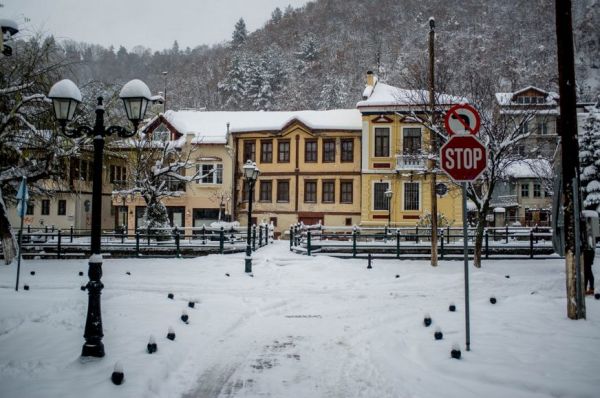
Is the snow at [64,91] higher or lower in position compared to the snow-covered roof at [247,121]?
lower

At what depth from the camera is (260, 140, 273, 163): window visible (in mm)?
40500

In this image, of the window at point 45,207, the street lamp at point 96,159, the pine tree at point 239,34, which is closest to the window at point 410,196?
the street lamp at point 96,159

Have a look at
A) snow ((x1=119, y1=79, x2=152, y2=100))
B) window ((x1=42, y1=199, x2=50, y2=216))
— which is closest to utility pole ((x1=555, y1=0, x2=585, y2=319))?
snow ((x1=119, y1=79, x2=152, y2=100))

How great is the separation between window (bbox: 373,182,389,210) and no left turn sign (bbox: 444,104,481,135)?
30.3 meters

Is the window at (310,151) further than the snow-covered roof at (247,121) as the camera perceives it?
Yes

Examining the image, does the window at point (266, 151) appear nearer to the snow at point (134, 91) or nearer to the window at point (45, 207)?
the window at point (45, 207)

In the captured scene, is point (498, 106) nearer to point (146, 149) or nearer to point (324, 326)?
point (324, 326)

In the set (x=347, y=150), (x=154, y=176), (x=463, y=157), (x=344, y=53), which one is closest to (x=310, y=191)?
(x=347, y=150)

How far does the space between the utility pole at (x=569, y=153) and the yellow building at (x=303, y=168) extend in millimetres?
29678

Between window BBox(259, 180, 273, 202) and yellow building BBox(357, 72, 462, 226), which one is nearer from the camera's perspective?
yellow building BBox(357, 72, 462, 226)

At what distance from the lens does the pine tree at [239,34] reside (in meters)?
118

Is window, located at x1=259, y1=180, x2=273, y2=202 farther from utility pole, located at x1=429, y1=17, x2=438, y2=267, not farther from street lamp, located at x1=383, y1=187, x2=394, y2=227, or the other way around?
utility pole, located at x1=429, y1=17, x2=438, y2=267

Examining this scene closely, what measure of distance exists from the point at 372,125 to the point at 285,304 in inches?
1083

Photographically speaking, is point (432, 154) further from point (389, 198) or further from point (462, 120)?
point (389, 198)
